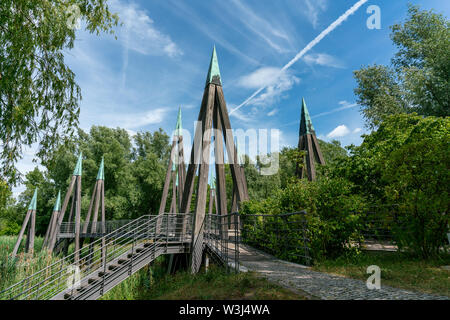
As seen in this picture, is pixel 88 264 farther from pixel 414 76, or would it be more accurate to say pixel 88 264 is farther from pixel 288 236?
pixel 414 76

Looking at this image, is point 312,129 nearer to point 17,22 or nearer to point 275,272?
point 275,272

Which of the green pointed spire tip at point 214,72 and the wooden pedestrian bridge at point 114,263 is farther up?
the green pointed spire tip at point 214,72

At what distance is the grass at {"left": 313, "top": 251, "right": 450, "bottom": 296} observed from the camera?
12.5ft

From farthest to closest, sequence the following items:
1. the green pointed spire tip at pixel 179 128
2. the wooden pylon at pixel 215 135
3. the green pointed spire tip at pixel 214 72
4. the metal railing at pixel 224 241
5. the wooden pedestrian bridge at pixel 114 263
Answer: the green pointed spire tip at pixel 179 128
the green pointed spire tip at pixel 214 72
the wooden pylon at pixel 215 135
the wooden pedestrian bridge at pixel 114 263
the metal railing at pixel 224 241

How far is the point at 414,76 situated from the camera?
13742 mm

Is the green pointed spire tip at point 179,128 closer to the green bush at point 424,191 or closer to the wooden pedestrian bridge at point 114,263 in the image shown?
the wooden pedestrian bridge at point 114,263

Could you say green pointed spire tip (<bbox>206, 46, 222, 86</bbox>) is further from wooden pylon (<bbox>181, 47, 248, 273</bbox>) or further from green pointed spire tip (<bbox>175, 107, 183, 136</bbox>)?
green pointed spire tip (<bbox>175, 107, 183, 136</bbox>)

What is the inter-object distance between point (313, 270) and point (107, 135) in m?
32.8

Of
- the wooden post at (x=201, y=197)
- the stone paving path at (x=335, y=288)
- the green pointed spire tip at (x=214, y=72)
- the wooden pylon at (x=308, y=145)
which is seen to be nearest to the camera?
the stone paving path at (x=335, y=288)

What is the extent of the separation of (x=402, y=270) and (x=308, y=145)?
9.71 m

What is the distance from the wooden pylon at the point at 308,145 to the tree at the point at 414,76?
3.87 m

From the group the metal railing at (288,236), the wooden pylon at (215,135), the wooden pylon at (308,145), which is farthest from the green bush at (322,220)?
the wooden pylon at (308,145)

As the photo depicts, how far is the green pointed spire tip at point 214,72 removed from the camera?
10203mm
